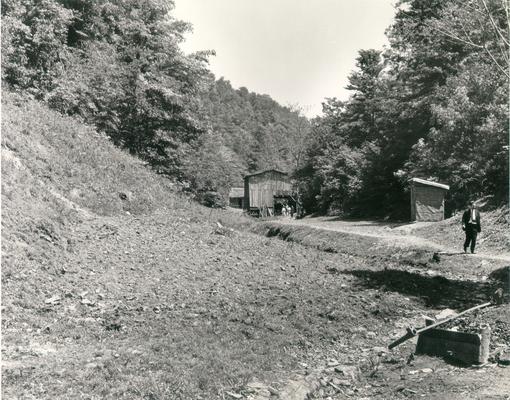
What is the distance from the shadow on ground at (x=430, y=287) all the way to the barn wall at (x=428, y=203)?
12596 millimetres

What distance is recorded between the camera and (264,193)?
69250 mm

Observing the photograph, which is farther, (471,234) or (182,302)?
(471,234)

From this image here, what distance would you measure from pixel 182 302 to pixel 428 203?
20783 millimetres

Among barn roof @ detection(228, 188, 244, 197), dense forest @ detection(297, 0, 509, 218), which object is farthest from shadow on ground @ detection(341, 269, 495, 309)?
barn roof @ detection(228, 188, 244, 197)

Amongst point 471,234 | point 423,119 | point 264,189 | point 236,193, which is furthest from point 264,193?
point 471,234

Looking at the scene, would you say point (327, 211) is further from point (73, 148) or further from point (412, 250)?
point (73, 148)

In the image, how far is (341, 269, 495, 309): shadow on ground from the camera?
43.5 feet

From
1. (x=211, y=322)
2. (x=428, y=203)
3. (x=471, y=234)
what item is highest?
(x=428, y=203)

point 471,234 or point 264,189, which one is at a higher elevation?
point 264,189

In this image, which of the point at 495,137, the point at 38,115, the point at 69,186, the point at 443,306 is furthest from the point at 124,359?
the point at 495,137

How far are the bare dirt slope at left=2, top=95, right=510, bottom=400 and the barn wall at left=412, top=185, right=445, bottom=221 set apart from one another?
29.1ft

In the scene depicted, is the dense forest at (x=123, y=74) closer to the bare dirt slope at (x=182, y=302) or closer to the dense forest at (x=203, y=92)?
the dense forest at (x=203, y=92)

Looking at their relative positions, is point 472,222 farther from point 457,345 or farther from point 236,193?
point 236,193

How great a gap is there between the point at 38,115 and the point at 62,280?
482 inches
